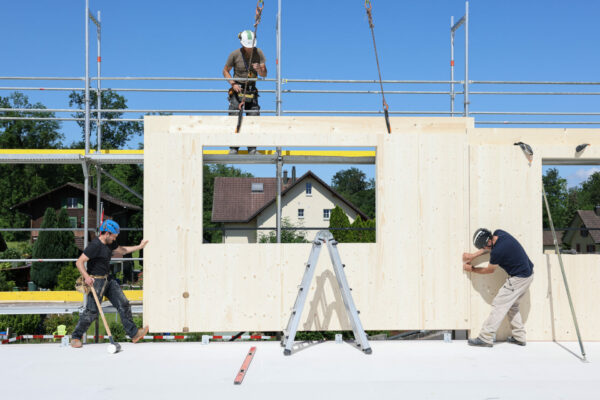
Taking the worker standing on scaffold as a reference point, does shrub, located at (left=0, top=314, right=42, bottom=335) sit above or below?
below

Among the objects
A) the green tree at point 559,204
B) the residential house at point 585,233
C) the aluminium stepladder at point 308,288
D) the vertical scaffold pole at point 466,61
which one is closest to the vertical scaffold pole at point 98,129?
the aluminium stepladder at point 308,288

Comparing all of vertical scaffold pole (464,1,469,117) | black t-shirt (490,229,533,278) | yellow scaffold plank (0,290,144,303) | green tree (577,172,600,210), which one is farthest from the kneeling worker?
green tree (577,172,600,210)

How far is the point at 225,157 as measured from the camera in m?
8.22

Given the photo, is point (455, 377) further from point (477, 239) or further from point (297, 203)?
point (297, 203)

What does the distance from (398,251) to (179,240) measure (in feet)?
9.59

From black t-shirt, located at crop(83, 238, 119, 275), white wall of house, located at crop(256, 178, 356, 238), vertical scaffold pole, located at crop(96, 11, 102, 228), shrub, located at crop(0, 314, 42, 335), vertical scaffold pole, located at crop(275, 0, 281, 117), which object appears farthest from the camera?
white wall of house, located at crop(256, 178, 356, 238)

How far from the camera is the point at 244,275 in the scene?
23.2 ft

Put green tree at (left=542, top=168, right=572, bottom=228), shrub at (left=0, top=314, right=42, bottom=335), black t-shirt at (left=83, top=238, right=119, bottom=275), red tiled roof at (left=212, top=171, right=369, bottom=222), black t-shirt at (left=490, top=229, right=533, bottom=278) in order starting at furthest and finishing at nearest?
green tree at (left=542, top=168, right=572, bottom=228)
red tiled roof at (left=212, top=171, right=369, bottom=222)
shrub at (left=0, top=314, right=42, bottom=335)
black t-shirt at (left=490, top=229, right=533, bottom=278)
black t-shirt at (left=83, top=238, right=119, bottom=275)

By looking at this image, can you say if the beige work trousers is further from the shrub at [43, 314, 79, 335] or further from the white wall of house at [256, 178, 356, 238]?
the white wall of house at [256, 178, 356, 238]

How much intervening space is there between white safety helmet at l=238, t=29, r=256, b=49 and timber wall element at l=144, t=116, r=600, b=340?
2.03 meters

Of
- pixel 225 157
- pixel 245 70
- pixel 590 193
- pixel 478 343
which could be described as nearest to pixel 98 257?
pixel 225 157

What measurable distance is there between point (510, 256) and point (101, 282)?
16.9 ft

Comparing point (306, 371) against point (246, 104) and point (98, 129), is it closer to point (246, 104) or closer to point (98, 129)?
point (246, 104)

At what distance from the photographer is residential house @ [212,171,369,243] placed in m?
42.7
